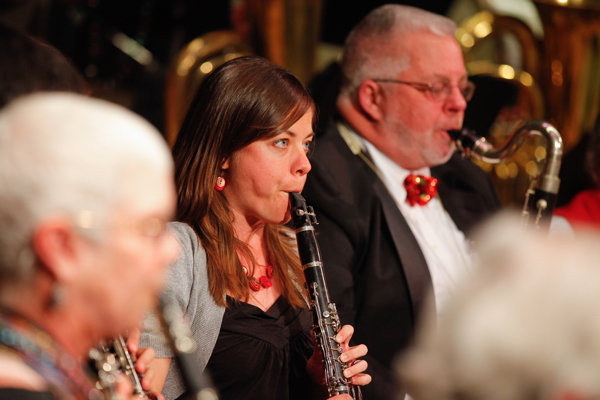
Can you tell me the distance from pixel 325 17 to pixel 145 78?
1.50 m

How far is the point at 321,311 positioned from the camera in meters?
1.62

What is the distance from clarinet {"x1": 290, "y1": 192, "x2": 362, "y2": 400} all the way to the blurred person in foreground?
1.29ft

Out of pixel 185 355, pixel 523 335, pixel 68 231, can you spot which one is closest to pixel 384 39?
pixel 185 355

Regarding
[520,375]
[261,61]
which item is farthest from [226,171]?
[520,375]

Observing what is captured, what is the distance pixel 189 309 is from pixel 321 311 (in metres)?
0.31

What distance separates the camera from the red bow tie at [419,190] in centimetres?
242

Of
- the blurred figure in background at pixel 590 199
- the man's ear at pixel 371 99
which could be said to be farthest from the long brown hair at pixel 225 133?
the blurred figure in background at pixel 590 199

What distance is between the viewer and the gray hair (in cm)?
247

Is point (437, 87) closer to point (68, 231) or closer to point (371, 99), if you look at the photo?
point (371, 99)

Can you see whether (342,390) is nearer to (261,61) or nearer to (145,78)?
(261,61)

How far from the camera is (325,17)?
4734 mm

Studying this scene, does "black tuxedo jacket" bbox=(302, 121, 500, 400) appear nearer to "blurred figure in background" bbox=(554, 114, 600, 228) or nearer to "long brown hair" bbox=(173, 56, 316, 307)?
"long brown hair" bbox=(173, 56, 316, 307)

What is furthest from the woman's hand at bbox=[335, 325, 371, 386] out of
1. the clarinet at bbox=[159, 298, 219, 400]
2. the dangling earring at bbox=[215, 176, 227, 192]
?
the clarinet at bbox=[159, 298, 219, 400]

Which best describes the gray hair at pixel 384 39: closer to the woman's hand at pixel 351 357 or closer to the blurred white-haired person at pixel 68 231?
the woman's hand at pixel 351 357
